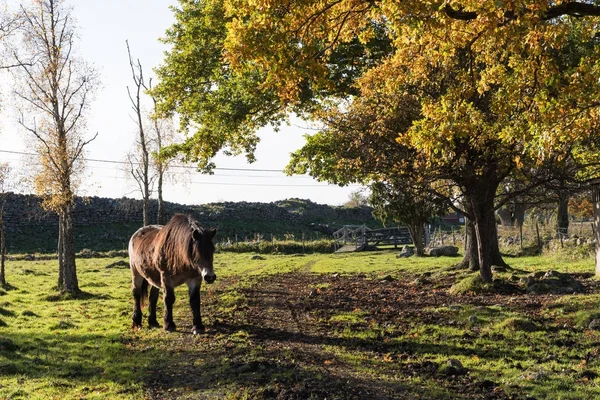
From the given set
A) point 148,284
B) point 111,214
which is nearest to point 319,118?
point 148,284

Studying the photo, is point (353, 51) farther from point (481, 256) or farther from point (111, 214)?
point (111, 214)

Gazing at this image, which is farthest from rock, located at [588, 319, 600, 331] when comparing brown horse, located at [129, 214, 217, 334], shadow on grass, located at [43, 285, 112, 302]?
shadow on grass, located at [43, 285, 112, 302]

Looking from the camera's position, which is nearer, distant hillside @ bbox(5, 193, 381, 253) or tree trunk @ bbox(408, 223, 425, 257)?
tree trunk @ bbox(408, 223, 425, 257)

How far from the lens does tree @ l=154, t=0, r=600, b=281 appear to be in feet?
26.1

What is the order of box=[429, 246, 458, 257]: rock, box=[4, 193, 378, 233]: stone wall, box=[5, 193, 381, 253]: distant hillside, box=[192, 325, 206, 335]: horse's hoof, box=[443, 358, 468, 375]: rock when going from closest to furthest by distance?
box=[443, 358, 468, 375]: rock → box=[192, 325, 206, 335]: horse's hoof → box=[429, 246, 458, 257]: rock → box=[5, 193, 381, 253]: distant hillside → box=[4, 193, 378, 233]: stone wall

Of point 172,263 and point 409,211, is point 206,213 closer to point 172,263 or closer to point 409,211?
point 409,211

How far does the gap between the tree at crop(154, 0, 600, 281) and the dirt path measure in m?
3.50

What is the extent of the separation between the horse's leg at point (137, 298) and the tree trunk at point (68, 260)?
708 centimetres

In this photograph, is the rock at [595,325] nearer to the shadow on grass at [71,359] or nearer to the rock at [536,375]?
the rock at [536,375]

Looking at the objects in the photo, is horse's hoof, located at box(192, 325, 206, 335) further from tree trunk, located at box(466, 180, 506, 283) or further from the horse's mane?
tree trunk, located at box(466, 180, 506, 283)

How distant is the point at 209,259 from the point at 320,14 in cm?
477

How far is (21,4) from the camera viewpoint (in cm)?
1809

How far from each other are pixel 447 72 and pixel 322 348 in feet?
27.9

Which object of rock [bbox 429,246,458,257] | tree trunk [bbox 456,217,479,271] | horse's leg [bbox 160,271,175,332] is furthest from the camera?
rock [bbox 429,246,458,257]
